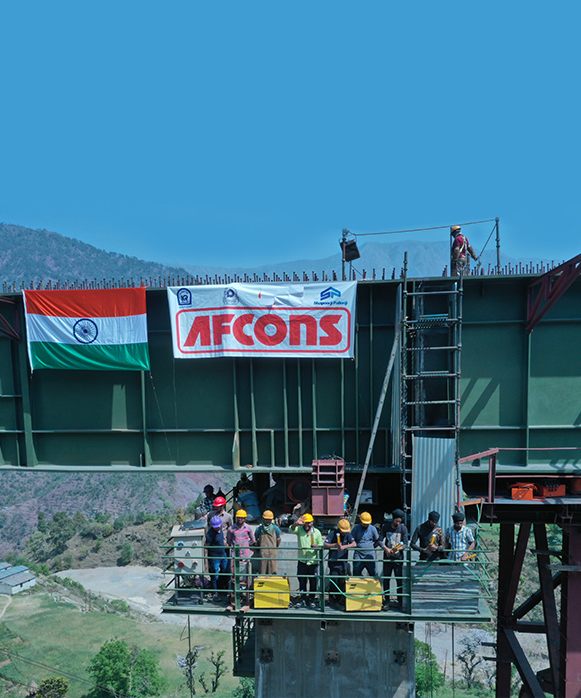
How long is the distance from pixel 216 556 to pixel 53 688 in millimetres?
50569

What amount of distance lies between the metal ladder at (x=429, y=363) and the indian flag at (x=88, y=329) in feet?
24.4

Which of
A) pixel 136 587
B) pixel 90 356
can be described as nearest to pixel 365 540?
pixel 90 356

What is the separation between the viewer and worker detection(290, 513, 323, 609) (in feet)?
35.6

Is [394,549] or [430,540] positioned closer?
[394,549]

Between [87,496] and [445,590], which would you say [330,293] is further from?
[87,496]

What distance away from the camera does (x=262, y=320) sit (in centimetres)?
1507

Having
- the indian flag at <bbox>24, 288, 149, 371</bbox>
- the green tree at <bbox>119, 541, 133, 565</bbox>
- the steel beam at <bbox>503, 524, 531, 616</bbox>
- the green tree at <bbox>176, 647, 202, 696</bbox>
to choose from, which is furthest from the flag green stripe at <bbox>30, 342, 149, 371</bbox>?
the green tree at <bbox>119, 541, 133, 565</bbox>

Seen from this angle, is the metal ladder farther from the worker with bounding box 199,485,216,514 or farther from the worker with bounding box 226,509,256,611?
the worker with bounding box 199,485,216,514

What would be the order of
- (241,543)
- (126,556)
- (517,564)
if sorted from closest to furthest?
(241,543) → (517,564) → (126,556)

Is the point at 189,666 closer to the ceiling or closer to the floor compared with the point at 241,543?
closer to the floor

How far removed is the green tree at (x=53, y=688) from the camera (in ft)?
160

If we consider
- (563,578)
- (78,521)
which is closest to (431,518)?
(563,578)

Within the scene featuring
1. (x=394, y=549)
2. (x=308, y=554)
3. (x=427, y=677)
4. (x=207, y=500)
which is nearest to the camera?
(x=394, y=549)

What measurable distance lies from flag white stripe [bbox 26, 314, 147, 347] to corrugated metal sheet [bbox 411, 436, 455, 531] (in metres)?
8.31
